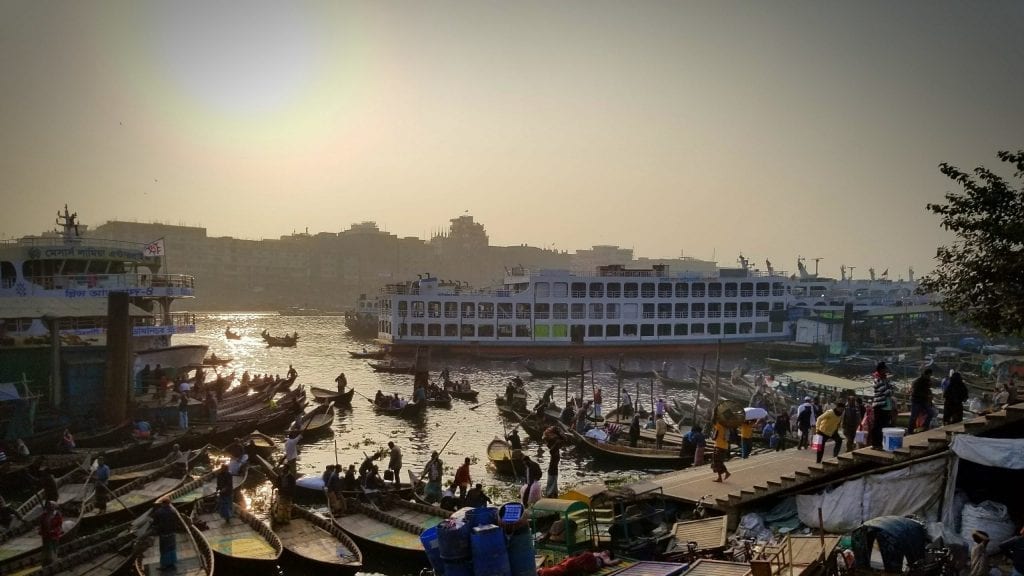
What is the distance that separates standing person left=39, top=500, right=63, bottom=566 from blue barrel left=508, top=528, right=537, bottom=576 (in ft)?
29.4

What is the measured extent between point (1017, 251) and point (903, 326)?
6010 cm

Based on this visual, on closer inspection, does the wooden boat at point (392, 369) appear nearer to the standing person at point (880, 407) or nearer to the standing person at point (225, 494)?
the standing person at point (225, 494)

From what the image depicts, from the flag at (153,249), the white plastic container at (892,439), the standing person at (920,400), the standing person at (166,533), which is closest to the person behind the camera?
the standing person at (166,533)

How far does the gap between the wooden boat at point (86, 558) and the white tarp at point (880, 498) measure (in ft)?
43.4

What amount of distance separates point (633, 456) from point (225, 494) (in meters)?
12.7

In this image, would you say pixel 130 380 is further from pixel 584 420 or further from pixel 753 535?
pixel 753 535

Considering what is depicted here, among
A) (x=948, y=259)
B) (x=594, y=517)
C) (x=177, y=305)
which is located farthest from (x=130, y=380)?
(x=177, y=305)

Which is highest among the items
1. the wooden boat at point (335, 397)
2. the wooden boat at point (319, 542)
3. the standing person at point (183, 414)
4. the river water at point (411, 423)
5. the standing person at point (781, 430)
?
the standing person at point (781, 430)

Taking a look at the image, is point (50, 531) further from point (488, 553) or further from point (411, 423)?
point (411, 423)

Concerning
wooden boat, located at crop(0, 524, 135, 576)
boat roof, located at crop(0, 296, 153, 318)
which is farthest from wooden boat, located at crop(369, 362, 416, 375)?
wooden boat, located at crop(0, 524, 135, 576)

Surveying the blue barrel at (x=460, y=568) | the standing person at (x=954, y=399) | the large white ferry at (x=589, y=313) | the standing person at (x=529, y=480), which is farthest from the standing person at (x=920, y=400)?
the large white ferry at (x=589, y=313)

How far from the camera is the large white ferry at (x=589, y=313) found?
62.1 metres

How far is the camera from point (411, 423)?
Answer: 32.7m

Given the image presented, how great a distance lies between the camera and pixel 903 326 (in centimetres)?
6869
